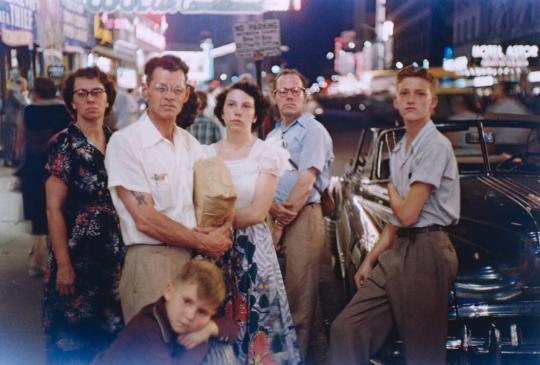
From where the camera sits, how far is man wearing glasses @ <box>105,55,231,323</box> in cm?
322

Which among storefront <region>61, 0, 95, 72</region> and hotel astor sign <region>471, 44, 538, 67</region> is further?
hotel astor sign <region>471, 44, 538, 67</region>

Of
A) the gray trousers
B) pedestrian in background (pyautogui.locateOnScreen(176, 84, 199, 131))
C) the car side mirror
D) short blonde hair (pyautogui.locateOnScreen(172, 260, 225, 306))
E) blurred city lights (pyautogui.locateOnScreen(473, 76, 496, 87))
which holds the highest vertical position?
blurred city lights (pyautogui.locateOnScreen(473, 76, 496, 87))

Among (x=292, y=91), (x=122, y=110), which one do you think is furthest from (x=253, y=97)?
(x=122, y=110)

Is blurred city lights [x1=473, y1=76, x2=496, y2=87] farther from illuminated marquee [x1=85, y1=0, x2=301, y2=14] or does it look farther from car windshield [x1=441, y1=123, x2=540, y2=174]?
car windshield [x1=441, y1=123, x2=540, y2=174]

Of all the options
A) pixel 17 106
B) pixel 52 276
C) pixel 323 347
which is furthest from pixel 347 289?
pixel 17 106

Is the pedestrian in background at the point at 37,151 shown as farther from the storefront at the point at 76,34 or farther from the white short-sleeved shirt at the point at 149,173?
the storefront at the point at 76,34

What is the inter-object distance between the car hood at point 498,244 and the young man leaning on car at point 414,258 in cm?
50

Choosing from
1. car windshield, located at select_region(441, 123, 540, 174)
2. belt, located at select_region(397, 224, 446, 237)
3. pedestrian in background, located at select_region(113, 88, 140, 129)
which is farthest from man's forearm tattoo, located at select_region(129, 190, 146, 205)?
pedestrian in background, located at select_region(113, 88, 140, 129)

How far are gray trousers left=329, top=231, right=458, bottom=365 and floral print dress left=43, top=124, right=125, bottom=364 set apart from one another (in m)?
1.23

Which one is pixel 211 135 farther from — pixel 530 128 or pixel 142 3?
pixel 530 128

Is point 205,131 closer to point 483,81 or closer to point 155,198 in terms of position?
point 155,198

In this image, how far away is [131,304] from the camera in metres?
3.32

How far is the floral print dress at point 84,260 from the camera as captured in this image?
3660 mm

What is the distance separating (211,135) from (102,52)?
46.3 ft
